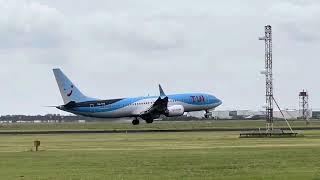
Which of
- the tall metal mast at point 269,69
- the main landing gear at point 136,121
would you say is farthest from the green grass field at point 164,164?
the main landing gear at point 136,121

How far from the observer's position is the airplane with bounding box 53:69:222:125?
126m

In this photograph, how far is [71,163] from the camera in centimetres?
4150

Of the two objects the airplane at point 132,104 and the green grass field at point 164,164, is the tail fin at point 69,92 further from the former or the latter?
the green grass field at point 164,164

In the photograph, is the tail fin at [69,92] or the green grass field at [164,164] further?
the tail fin at [69,92]

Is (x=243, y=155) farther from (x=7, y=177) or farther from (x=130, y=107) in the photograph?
(x=130, y=107)

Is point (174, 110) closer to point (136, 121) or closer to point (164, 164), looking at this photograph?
point (136, 121)

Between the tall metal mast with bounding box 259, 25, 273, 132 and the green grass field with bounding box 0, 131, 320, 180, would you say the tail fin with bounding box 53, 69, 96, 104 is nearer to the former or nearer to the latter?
the tall metal mast with bounding box 259, 25, 273, 132

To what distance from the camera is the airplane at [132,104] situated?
126312 millimetres

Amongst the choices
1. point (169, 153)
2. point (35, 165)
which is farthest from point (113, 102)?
point (35, 165)

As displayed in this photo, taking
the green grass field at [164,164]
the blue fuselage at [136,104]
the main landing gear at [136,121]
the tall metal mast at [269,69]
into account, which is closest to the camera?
the green grass field at [164,164]

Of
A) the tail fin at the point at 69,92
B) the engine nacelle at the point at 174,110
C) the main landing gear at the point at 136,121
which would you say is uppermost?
the tail fin at the point at 69,92

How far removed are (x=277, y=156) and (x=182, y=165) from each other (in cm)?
810

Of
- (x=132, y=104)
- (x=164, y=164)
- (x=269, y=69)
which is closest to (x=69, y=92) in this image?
(x=132, y=104)

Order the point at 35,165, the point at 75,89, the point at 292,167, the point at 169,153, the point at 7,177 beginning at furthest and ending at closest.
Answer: the point at 75,89 → the point at 169,153 → the point at 35,165 → the point at 292,167 → the point at 7,177
